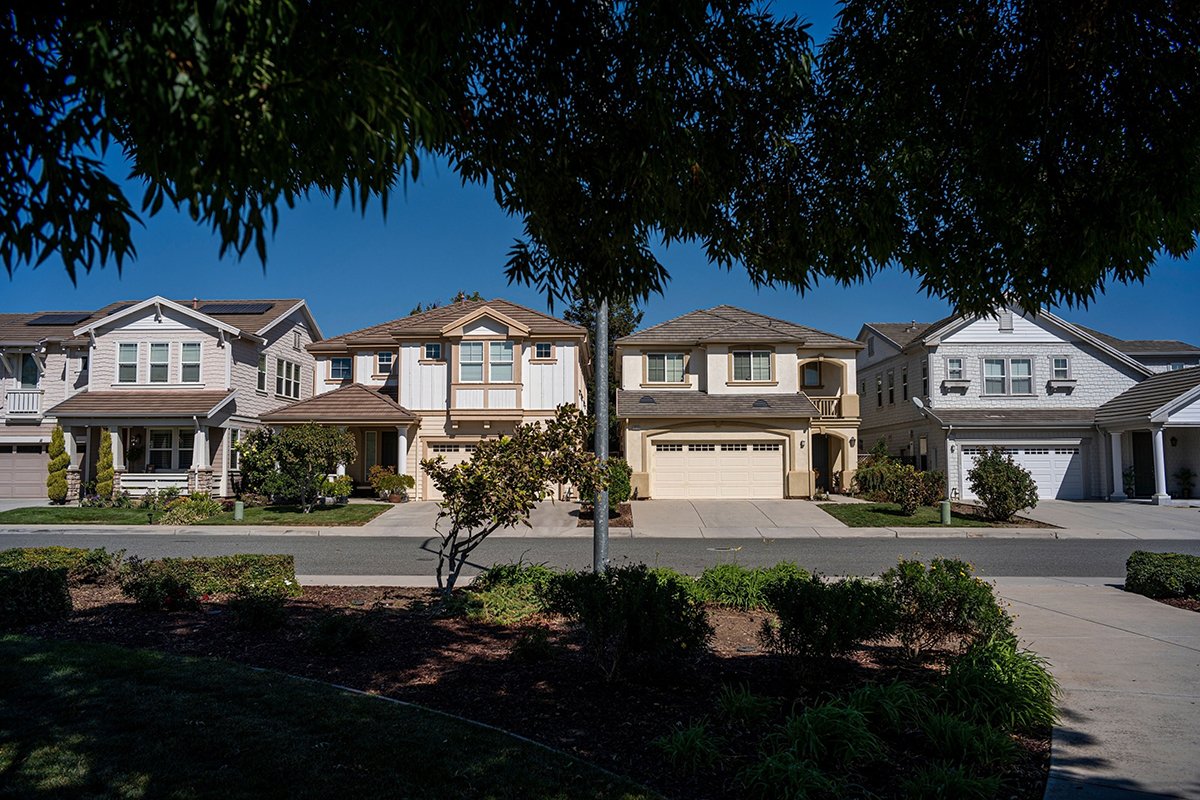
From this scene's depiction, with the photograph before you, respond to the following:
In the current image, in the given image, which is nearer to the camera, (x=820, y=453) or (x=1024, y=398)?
(x=1024, y=398)

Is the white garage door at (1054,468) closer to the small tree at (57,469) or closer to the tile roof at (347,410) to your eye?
the tile roof at (347,410)

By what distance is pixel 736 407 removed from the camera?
2911 centimetres

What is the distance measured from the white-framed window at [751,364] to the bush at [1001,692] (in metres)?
25.1

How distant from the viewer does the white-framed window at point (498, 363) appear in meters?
28.3

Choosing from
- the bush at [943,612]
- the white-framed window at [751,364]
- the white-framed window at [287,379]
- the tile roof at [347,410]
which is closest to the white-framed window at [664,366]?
the white-framed window at [751,364]

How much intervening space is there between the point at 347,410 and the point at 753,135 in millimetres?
25212

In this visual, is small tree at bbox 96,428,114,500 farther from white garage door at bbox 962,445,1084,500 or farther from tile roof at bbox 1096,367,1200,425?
tile roof at bbox 1096,367,1200,425

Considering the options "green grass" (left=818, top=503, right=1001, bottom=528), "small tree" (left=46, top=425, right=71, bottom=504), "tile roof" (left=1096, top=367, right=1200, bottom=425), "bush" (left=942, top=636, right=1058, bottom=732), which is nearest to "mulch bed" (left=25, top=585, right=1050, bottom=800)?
"bush" (left=942, top=636, right=1058, bottom=732)

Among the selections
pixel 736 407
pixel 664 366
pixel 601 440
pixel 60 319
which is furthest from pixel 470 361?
pixel 60 319

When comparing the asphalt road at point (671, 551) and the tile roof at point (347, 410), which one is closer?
the asphalt road at point (671, 551)

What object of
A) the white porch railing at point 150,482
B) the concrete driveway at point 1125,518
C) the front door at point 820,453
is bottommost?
the concrete driveway at point 1125,518

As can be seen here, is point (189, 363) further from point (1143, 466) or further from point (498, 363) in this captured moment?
point (1143, 466)

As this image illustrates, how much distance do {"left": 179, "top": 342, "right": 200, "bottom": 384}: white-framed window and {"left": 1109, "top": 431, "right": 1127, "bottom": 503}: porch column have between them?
3525 cm

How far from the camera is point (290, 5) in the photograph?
6.92ft
